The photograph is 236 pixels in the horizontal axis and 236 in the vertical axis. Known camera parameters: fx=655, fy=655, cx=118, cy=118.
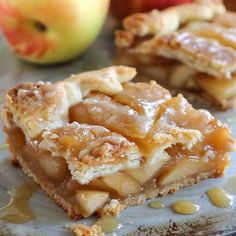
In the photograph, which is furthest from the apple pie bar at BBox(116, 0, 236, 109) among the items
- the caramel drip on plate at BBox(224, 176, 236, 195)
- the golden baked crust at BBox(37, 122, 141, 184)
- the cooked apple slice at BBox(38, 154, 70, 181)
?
the cooked apple slice at BBox(38, 154, 70, 181)

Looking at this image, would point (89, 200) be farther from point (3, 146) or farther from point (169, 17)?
point (169, 17)

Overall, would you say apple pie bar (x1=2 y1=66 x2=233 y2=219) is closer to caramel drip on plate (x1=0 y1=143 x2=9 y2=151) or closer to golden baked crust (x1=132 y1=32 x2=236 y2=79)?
caramel drip on plate (x1=0 y1=143 x2=9 y2=151)

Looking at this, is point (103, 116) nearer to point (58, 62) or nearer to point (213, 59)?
point (213, 59)

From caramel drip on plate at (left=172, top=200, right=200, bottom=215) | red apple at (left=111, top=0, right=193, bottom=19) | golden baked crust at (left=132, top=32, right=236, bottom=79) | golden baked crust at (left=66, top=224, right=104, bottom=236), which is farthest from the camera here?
red apple at (left=111, top=0, right=193, bottom=19)

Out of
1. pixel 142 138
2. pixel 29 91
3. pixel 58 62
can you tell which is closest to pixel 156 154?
pixel 142 138

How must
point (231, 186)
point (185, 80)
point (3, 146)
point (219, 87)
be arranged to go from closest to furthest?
point (231, 186) → point (3, 146) → point (219, 87) → point (185, 80)

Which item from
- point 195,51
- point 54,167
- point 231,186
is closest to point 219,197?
point 231,186

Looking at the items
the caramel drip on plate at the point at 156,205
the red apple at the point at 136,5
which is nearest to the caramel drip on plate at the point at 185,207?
the caramel drip on plate at the point at 156,205
